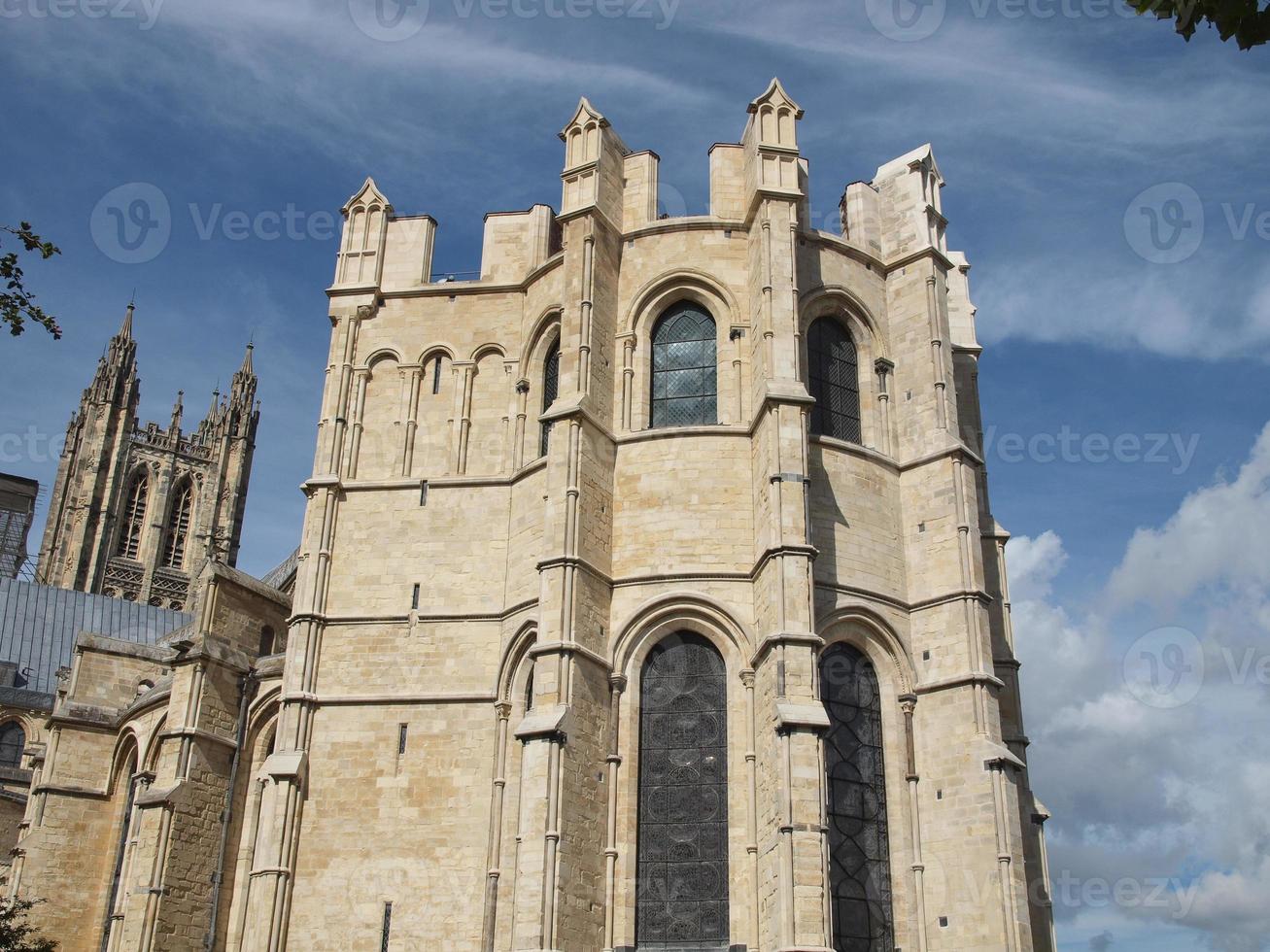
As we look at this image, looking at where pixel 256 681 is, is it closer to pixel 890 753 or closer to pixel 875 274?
pixel 890 753

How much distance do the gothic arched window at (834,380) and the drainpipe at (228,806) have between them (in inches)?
484

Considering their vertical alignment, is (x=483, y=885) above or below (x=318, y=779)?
below

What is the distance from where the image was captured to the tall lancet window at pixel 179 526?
77.6 meters

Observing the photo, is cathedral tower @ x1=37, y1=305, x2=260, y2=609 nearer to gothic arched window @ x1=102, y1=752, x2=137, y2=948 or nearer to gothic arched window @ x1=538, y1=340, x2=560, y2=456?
gothic arched window @ x1=102, y1=752, x2=137, y2=948

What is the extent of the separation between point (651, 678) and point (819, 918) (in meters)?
4.83

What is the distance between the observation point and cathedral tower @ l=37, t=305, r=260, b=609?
74.4m

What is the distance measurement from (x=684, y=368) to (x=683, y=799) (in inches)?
297

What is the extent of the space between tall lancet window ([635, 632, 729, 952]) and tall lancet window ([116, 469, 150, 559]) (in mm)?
62749

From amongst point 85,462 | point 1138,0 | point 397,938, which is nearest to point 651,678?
point 397,938

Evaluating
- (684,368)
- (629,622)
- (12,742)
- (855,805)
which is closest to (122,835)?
(629,622)

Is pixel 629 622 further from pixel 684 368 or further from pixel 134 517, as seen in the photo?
pixel 134 517

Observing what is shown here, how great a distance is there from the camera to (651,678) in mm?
20891

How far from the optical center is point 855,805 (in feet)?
66.4

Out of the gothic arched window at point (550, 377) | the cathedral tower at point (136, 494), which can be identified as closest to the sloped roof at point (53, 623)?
the cathedral tower at point (136, 494)
